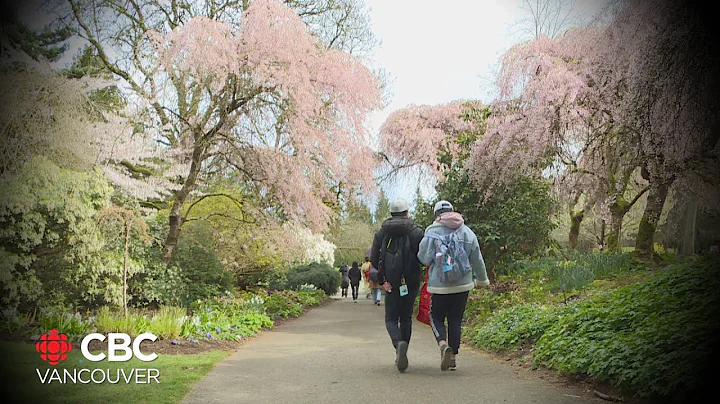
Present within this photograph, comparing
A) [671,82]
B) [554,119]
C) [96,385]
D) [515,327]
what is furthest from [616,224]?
[96,385]

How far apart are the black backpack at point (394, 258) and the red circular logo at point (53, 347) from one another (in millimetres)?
3443

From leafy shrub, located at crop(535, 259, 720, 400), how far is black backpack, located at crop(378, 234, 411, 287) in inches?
65.5

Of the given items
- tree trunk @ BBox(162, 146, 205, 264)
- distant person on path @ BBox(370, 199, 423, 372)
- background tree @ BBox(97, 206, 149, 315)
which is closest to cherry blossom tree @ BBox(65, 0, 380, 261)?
tree trunk @ BBox(162, 146, 205, 264)

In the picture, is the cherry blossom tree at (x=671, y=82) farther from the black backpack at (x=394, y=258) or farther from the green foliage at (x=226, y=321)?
the green foliage at (x=226, y=321)

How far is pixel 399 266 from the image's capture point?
6.00 m

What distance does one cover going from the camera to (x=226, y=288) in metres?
15.3

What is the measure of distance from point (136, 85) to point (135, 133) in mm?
1538

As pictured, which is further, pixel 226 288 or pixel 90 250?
pixel 226 288

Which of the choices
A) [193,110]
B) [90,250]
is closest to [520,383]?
[90,250]

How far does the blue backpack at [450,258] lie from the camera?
571 centimetres

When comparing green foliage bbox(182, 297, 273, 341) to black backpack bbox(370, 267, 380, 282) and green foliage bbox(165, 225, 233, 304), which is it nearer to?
green foliage bbox(165, 225, 233, 304)

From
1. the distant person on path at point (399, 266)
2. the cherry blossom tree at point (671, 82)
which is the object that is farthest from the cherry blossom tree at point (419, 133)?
the distant person on path at point (399, 266)

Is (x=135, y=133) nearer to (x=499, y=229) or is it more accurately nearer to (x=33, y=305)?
(x=33, y=305)

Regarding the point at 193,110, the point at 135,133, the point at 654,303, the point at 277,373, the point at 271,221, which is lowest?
the point at 277,373
